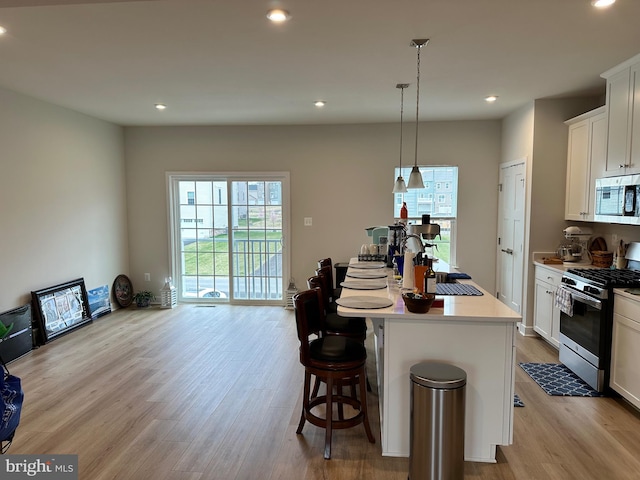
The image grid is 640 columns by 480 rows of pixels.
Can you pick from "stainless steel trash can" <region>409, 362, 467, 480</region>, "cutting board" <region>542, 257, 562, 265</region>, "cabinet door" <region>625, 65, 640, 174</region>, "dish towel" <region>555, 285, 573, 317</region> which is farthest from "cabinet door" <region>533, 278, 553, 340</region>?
"stainless steel trash can" <region>409, 362, 467, 480</region>

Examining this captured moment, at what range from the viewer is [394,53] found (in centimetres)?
319

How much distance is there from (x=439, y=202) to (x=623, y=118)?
8.70ft

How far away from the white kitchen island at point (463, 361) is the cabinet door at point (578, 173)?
2571 millimetres

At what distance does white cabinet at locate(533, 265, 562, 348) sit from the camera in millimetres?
4133

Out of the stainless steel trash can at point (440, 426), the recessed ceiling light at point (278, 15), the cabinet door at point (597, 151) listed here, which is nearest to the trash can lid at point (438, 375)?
the stainless steel trash can at point (440, 426)

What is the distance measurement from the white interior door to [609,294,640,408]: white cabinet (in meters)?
1.74

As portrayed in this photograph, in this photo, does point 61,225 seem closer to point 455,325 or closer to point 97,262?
point 97,262

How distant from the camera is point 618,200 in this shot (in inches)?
140

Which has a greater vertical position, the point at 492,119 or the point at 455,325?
the point at 492,119

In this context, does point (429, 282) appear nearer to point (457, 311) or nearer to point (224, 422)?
point (457, 311)

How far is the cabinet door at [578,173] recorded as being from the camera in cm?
417

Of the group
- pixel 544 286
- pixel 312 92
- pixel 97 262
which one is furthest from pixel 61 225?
pixel 544 286

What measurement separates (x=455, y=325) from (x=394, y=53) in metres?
2.17

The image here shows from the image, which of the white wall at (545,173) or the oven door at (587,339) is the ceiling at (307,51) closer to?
the white wall at (545,173)
